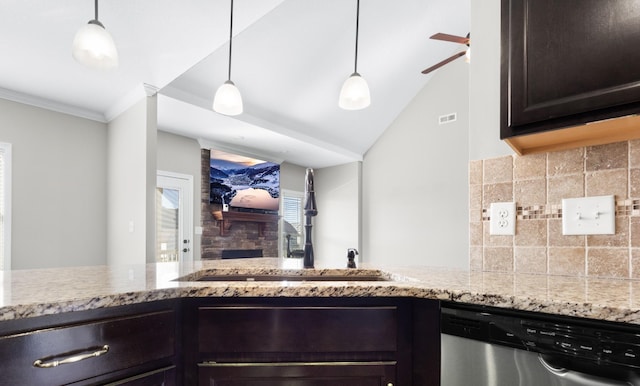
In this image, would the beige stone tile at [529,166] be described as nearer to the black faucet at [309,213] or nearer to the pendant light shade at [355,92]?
the black faucet at [309,213]

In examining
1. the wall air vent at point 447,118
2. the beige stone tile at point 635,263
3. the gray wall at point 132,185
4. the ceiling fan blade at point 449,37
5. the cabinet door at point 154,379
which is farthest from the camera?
the wall air vent at point 447,118

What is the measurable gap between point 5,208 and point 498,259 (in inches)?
152

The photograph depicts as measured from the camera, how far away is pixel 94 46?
146 centimetres

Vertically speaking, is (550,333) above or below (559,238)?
below

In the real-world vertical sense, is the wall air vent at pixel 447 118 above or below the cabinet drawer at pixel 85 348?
above

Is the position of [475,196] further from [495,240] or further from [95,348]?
[95,348]

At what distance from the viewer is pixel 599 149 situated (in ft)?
3.81

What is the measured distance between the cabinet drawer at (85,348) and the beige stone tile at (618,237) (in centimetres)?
128

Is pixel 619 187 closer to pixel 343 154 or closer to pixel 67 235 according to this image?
pixel 67 235

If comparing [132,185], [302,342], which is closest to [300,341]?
[302,342]

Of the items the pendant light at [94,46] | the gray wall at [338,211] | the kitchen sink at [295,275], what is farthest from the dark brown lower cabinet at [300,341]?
the gray wall at [338,211]

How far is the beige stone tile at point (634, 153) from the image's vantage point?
1097 mm

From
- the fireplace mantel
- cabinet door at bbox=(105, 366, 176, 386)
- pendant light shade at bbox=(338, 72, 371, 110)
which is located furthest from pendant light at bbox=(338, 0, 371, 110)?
the fireplace mantel

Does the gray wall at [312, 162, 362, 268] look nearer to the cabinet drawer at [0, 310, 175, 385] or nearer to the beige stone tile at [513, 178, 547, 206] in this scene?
the beige stone tile at [513, 178, 547, 206]
